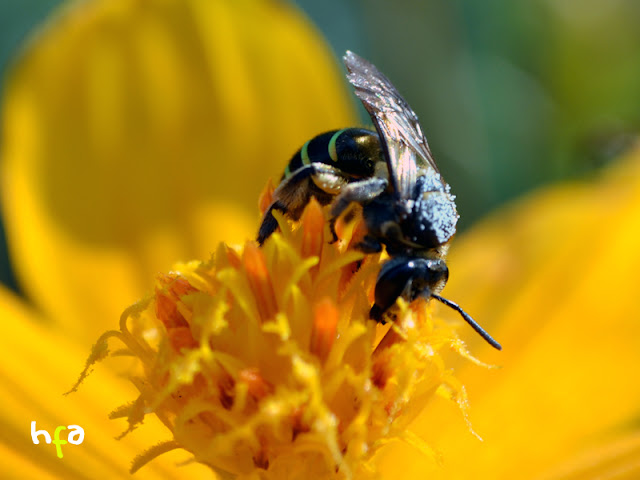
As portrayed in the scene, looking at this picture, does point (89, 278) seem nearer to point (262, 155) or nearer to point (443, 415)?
point (262, 155)

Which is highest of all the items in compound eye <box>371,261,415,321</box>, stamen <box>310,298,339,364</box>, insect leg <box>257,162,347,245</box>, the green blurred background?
insect leg <box>257,162,347,245</box>

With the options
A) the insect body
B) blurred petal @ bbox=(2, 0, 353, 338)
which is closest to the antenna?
the insect body

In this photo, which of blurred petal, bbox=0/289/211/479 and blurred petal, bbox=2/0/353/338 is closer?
blurred petal, bbox=0/289/211/479

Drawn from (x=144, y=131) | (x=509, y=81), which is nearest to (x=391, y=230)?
(x=144, y=131)

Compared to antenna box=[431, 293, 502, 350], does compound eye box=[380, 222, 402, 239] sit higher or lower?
Result: higher

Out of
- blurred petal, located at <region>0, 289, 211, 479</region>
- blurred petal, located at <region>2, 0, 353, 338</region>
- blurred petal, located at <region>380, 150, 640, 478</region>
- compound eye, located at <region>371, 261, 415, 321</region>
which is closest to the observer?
compound eye, located at <region>371, 261, 415, 321</region>

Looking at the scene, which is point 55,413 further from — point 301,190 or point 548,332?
point 548,332

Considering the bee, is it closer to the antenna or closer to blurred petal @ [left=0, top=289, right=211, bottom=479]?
the antenna
